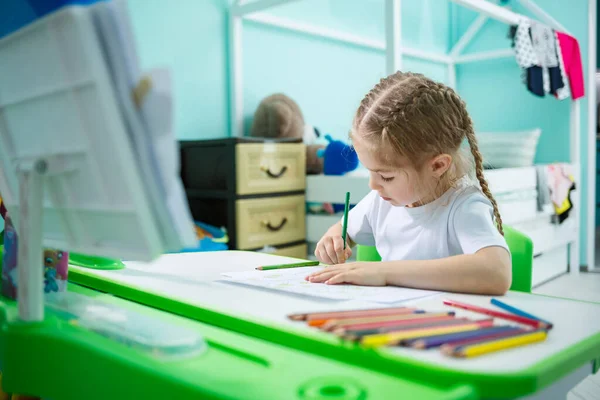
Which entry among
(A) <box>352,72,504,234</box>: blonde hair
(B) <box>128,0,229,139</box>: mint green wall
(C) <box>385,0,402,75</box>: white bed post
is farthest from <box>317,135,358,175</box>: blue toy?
(A) <box>352,72,504,234</box>: blonde hair

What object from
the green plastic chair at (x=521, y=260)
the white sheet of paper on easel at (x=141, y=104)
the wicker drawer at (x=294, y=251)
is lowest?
the wicker drawer at (x=294, y=251)

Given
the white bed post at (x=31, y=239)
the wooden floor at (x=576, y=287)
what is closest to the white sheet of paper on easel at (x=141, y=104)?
the white bed post at (x=31, y=239)

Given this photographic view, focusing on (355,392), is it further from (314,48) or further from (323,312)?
(314,48)

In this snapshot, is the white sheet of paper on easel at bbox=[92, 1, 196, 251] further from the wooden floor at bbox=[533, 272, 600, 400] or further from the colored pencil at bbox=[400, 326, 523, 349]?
the wooden floor at bbox=[533, 272, 600, 400]

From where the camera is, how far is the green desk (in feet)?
1.43

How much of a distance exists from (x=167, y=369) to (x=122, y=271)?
0.47 meters

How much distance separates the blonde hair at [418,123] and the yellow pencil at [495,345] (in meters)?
0.48

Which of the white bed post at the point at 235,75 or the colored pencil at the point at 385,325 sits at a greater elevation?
the white bed post at the point at 235,75

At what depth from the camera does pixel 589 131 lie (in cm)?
335

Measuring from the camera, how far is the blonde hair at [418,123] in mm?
988

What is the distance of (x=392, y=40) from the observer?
214 cm

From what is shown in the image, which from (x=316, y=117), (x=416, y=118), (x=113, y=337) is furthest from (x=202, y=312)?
(x=316, y=117)

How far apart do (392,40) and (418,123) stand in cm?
125

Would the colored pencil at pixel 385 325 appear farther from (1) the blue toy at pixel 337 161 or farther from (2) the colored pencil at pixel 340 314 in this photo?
(1) the blue toy at pixel 337 161
